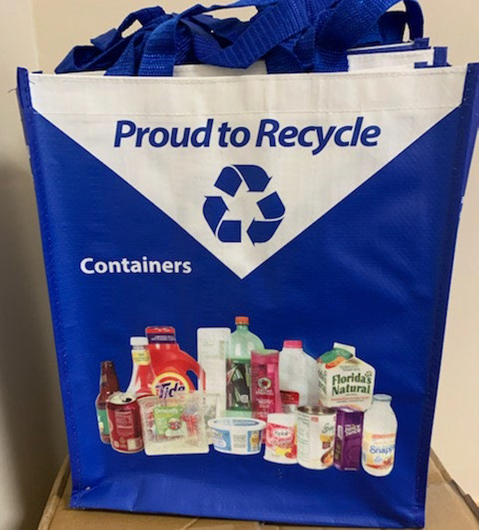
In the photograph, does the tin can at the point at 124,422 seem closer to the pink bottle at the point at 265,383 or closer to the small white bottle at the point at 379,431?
the pink bottle at the point at 265,383

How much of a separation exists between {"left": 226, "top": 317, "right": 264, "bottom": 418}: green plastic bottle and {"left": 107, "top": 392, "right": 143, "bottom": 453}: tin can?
131mm

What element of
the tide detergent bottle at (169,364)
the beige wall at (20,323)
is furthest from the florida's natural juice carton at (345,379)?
the beige wall at (20,323)

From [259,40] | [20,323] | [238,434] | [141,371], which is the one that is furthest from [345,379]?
[20,323]

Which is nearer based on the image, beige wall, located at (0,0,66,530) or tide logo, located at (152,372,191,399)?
tide logo, located at (152,372,191,399)

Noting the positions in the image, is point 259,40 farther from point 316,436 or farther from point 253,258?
point 316,436

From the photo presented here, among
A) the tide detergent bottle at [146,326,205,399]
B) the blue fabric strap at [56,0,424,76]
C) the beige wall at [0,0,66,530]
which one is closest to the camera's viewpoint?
the blue fabric strap at [56,0,424,76]

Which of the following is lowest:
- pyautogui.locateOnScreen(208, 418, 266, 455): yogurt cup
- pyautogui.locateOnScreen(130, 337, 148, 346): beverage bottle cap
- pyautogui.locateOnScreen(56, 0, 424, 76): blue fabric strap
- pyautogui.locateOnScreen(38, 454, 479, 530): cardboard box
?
pyautogui.locateOnScreen(38, 454, 479, 530): cardboard box

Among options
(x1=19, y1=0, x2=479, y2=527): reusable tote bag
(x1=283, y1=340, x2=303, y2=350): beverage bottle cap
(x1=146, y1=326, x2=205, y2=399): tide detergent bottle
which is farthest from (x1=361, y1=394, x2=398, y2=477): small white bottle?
(x1=146, y1=326, x2=205, y2=399): tide detergent bottle

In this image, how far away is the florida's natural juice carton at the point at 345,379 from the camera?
2.25ft

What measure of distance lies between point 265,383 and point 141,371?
0.56 ft

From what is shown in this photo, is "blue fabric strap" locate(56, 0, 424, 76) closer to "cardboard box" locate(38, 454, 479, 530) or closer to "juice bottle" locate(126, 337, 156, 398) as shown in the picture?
"juice bottle" locate(126, 337, 156, 398)

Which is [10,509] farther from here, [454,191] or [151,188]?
[454,191]

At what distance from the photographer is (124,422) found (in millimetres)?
731

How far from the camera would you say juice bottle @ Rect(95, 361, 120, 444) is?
72 centimetres
